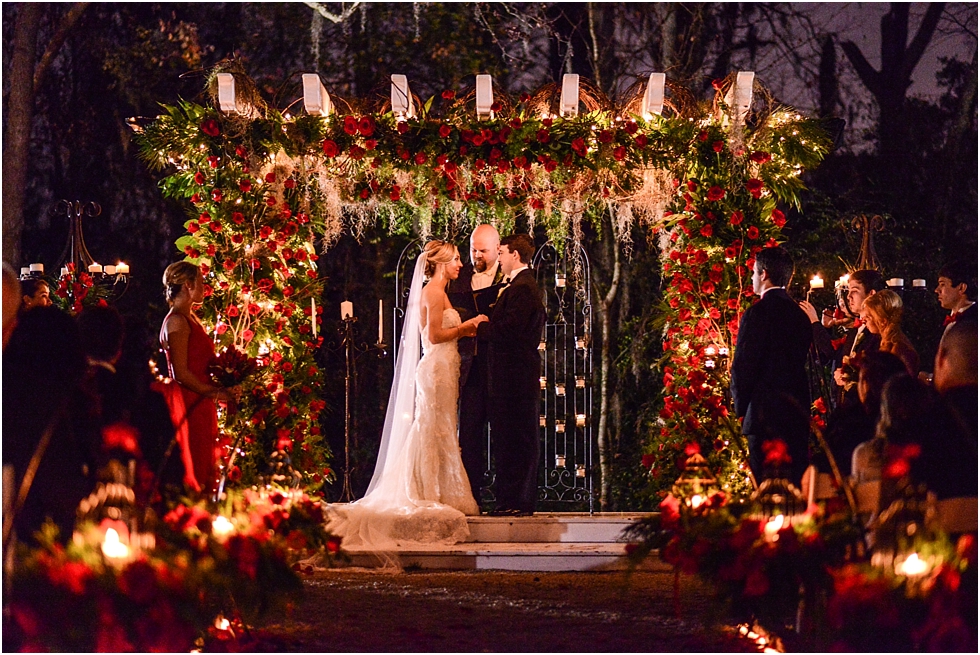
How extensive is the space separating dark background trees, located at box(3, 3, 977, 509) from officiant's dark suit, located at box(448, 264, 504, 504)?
16.6ft

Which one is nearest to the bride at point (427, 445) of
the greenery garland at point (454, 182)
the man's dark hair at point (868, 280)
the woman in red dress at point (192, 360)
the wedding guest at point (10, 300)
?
the greenery garland at point (454, 182)

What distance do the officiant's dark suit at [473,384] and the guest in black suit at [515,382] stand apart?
27 centimetres

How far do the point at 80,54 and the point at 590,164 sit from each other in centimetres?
1186

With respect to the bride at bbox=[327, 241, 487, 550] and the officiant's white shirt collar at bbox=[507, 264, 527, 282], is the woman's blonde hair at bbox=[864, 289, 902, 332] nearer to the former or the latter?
the officiant's white shirt collar at bbox=[507, 264, 527, 282]

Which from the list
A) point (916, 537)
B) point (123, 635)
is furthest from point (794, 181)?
point (123, 635)

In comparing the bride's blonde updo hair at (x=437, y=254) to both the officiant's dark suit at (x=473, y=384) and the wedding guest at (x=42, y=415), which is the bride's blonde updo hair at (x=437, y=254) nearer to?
the officiant's dark suit at (x=473, y=384)

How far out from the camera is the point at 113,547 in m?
4.01

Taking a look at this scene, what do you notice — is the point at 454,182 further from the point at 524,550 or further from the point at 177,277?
the point at 524,550

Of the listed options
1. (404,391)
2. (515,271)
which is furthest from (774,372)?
(404,391)

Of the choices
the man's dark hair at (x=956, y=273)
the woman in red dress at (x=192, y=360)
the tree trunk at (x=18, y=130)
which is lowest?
the woman in red dress at (x=192, y=360)

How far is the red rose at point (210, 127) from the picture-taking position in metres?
7.96

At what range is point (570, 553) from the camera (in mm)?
8102

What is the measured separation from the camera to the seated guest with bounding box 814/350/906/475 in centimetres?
524

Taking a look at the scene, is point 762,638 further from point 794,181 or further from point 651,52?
point 651,52
